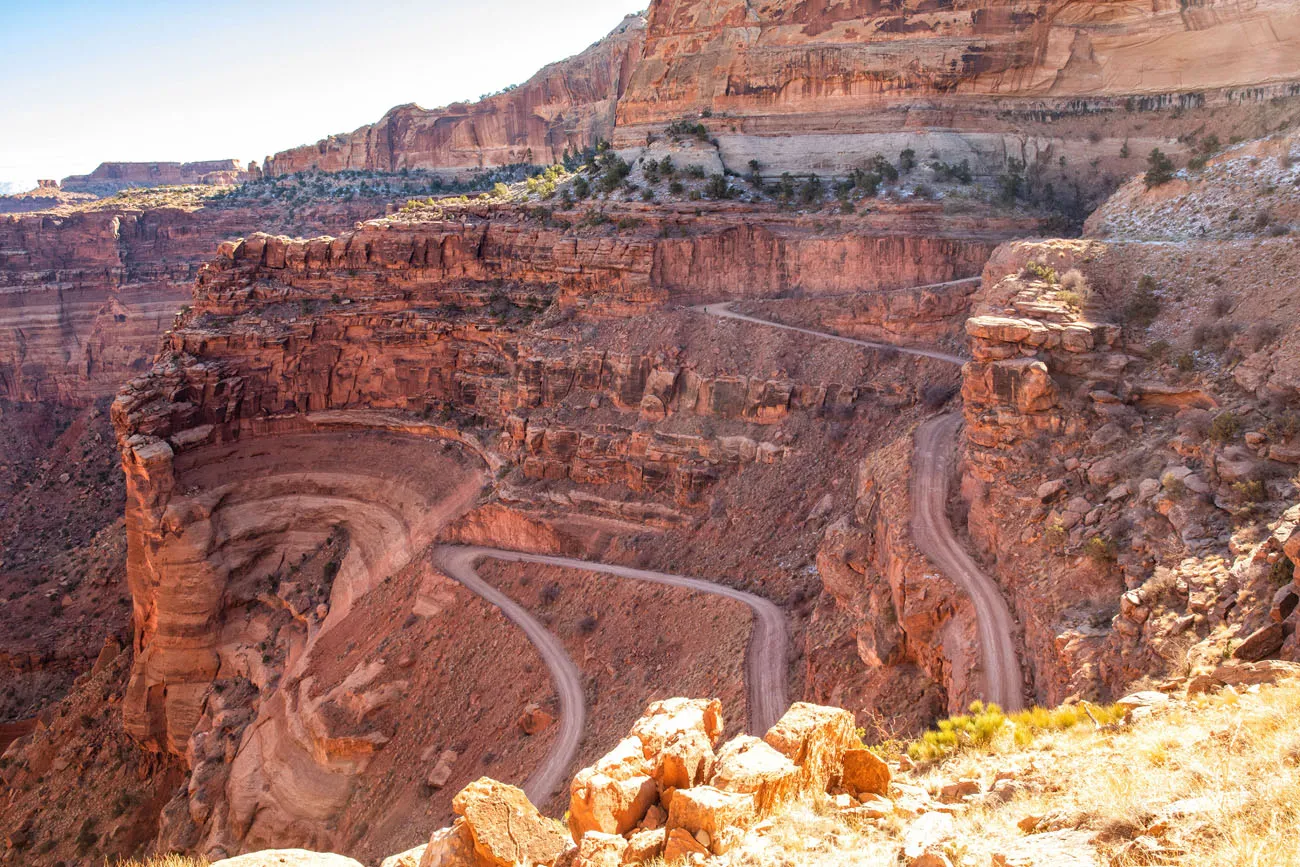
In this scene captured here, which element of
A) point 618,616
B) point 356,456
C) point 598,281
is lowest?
point 618,616

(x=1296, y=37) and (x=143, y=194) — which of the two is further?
(x=143, y=194)

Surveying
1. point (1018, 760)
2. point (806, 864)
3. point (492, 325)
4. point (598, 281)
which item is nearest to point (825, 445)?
point (598, 281)

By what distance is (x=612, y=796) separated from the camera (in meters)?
11.7

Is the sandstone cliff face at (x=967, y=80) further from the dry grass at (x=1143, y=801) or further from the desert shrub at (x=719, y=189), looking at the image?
the dry grass at (x=1143, y=801)

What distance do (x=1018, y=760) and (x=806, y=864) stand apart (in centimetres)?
399

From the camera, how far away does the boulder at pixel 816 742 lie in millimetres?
12203

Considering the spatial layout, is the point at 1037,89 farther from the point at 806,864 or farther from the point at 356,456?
the point at 806,864

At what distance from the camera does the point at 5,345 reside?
7869 centimetres

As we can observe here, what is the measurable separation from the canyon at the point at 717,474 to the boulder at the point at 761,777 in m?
0.07

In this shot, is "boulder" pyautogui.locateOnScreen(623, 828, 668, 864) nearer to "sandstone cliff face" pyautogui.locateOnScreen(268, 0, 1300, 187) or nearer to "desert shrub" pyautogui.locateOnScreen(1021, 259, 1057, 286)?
"desert shrub" pyautogui.locateOnScreen(1021, 259, 1057, 286)

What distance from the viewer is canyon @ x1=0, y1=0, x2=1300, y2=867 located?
1712 cm

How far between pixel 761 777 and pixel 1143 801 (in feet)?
13.7

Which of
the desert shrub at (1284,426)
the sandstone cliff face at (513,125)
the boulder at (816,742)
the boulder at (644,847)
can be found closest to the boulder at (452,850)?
the boulder at (644,847)

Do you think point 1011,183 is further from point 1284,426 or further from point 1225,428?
point 1284,426
